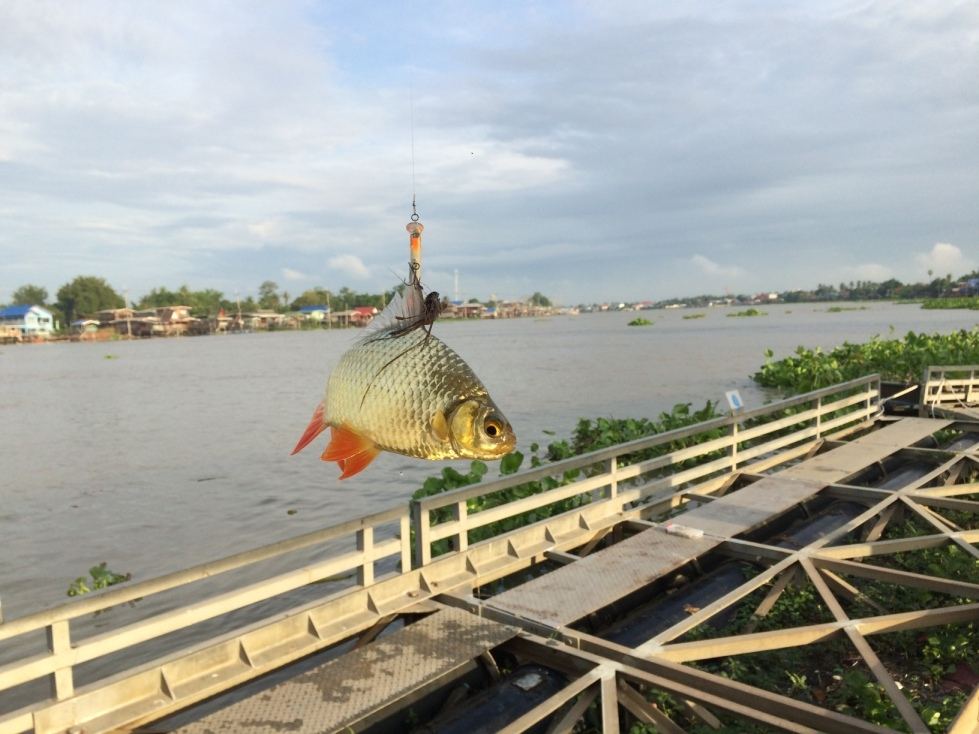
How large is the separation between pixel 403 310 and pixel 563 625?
424cm

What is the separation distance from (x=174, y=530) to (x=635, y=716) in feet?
37.5

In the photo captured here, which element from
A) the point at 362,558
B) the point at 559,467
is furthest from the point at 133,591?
the point at 559,467

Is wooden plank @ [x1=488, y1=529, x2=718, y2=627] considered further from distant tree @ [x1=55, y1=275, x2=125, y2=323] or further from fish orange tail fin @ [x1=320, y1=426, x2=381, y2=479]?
distant tree @ [x1=55, y1=275, x2=125, y2=323]

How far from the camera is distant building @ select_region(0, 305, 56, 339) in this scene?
301 ft

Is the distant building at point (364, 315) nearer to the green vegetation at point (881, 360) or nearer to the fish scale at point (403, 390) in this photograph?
the fish scale at point (403, 390)

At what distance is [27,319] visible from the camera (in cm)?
9188

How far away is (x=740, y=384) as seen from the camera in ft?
101

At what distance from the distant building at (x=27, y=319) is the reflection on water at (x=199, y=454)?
191 feet

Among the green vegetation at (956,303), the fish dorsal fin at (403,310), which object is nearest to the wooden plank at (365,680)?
the fish dorsal fin at (403,310)

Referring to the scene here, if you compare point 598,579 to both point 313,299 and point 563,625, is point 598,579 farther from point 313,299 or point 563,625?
point 313,299

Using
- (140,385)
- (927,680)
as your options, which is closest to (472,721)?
(927,680)

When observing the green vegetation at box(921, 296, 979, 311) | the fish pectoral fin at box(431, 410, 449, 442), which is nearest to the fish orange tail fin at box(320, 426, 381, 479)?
the fish pectoral fin at box(431, 410, 449, 442)

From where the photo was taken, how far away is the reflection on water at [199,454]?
12.2m

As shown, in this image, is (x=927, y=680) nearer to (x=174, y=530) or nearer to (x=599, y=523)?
(x=599, y=523)
